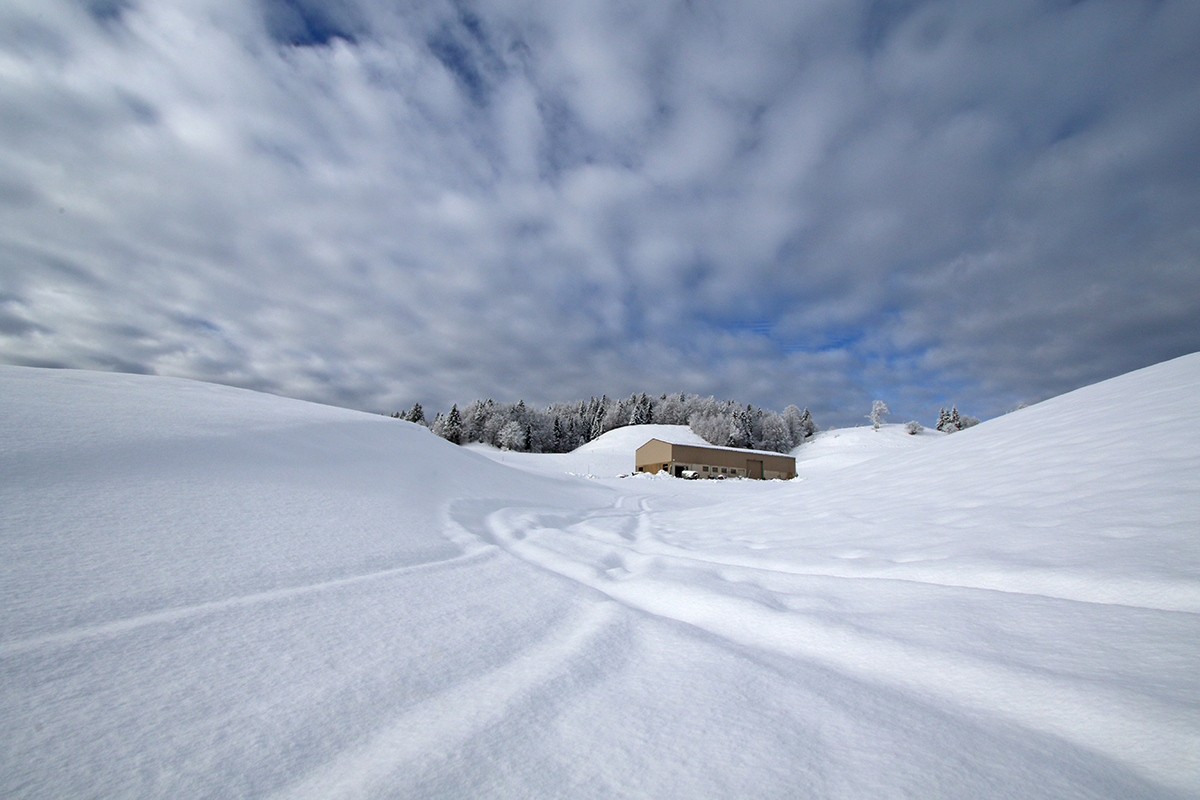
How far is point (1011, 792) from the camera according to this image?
1.03m

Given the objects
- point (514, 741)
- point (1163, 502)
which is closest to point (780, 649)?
point (514, 741)

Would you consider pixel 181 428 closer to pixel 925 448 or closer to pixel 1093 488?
pixel 1093 488

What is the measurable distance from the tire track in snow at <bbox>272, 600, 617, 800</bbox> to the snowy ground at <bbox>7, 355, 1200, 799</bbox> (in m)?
0.01

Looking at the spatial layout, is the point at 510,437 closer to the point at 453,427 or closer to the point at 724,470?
the point at 453,427

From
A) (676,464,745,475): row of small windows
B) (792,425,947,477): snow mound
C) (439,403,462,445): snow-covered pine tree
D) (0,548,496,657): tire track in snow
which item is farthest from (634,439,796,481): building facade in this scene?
(0,548,496,657): tire track in snow

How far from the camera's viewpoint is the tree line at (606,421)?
52.6m

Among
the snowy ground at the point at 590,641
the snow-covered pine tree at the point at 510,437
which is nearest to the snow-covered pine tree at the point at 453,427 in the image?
the snow-covered pine tree at the point at 510,437

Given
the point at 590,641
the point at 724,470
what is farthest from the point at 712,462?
the point at 590,641

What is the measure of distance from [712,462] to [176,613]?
35.0m

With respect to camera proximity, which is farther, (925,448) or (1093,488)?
(925,448)

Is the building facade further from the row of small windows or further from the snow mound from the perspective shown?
the snow mound

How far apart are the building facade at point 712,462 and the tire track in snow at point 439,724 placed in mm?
31313

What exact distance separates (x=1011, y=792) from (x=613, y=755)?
98 centimetres

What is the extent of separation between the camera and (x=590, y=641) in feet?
6.04
